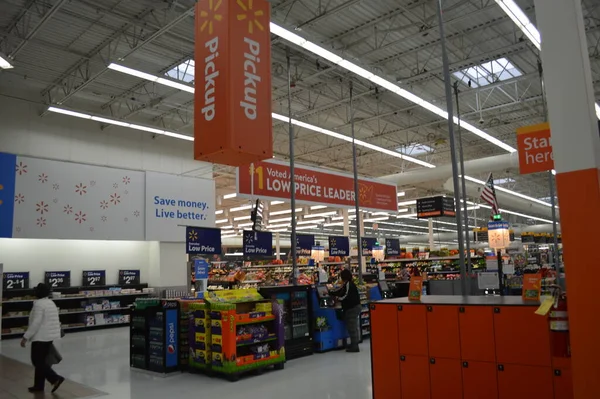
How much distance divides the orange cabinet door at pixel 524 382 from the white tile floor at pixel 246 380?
80.2 inches

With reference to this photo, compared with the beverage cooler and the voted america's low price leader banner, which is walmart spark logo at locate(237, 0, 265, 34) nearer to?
the beverage cooler

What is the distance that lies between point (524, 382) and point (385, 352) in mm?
1282

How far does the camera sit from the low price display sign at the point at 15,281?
1277cm

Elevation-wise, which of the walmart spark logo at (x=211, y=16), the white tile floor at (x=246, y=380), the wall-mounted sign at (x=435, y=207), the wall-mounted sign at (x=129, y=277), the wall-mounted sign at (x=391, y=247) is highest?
the walmart spark logo at (x=211, y=16)

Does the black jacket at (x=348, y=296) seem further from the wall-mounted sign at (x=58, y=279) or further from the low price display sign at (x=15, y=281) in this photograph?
the low price display sign at (x=15, y=281)

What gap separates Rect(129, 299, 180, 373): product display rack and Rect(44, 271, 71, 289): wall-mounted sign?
7.11 metres

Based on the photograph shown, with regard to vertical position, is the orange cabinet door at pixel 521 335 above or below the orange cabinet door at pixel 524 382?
above

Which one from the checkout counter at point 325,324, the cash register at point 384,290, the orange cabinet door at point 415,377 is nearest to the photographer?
the orange cabinet door at point 415,377

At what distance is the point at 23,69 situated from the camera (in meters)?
12.6

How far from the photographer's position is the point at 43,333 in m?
6.29

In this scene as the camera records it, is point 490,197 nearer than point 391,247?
Yes

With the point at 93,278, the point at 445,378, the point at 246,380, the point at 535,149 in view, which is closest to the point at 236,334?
the point at 246,380

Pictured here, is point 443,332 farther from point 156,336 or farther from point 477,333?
point 156,336

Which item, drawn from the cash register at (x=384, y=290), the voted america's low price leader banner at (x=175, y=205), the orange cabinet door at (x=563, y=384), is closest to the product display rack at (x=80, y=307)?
the voted america's low price leader banner at (x=175, y=205)
